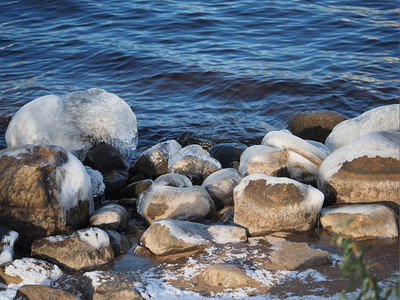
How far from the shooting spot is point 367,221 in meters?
4.59

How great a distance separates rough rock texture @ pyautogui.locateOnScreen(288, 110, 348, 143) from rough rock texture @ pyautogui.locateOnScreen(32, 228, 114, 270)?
3.75 m

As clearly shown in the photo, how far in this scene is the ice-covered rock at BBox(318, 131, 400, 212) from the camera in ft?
16.1

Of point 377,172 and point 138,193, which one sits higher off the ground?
point 377,172

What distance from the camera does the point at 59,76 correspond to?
1009cm

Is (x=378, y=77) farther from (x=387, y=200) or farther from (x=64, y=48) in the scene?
(x=64, y=48)

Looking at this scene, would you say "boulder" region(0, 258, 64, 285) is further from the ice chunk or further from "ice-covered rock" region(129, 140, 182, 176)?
the ice chunk

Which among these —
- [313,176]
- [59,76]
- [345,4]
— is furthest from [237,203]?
[345,4]

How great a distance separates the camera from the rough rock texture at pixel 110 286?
370 centimetres

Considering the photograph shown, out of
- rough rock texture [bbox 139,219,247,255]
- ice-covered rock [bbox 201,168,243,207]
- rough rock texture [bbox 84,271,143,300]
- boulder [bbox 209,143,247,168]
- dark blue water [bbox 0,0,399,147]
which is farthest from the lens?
dark blue water [bbox 0,0,399,147]

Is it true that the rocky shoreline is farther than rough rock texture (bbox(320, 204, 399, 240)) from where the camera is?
No

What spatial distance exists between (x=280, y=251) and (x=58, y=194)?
1.81 meters

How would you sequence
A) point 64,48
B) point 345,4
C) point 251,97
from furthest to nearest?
1. point 345,4
2. point 64,48
3. point 251,97

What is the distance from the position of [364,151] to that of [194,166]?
5.85 feet

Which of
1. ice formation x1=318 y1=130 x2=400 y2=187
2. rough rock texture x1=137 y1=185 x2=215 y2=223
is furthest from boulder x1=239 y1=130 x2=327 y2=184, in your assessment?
rough rock texture x1=137 y1=185 x2=215 y2=223
